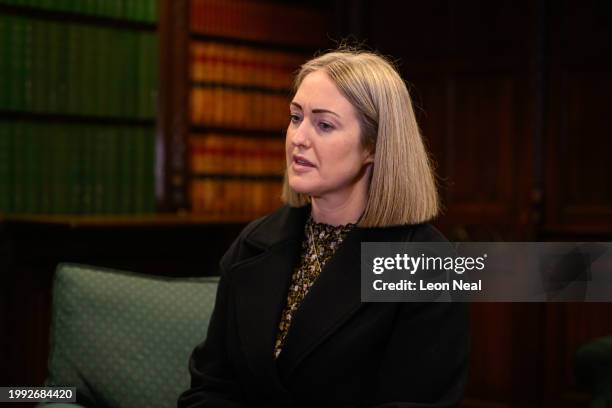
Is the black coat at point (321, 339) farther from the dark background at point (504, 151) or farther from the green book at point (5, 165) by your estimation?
the green book at point (5, 165)

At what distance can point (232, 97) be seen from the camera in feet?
17.0

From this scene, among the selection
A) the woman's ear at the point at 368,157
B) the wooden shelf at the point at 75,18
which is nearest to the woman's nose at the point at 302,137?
the woman's ear at the point at 368,157

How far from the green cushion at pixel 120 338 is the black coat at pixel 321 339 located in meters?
0.31

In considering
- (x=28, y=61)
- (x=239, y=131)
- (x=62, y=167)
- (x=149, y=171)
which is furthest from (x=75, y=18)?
(x=239, y=131)

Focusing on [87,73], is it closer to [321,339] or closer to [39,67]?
[39,67]

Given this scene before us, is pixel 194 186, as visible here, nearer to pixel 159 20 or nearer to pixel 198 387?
pixel 159 20

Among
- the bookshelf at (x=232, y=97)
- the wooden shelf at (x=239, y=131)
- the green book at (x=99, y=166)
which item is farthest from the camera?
the wooden shelf at (x=239, y=131)

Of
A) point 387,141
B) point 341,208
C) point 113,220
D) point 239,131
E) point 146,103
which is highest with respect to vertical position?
point 146,103

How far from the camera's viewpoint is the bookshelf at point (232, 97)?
4.90 m

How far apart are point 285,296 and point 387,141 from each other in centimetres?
35

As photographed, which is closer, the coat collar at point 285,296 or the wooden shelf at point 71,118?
the coat collar at point 285,296

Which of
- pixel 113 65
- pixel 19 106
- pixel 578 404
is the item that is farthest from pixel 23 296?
pixel 578 404

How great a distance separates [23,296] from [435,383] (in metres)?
2.57

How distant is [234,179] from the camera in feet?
17.1
